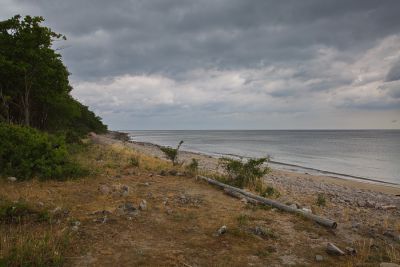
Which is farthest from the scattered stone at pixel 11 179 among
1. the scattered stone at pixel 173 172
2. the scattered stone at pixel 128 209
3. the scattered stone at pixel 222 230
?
the scattered stone at pixel 222 230

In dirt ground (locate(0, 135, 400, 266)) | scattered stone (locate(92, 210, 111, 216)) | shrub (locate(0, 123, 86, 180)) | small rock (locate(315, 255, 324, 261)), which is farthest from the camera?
shrub (locate(0, 123, 86, 180))

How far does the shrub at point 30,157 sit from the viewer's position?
1038cm

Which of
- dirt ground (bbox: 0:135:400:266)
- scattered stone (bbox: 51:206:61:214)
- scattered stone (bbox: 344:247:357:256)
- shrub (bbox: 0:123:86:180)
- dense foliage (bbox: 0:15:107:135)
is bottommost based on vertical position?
scattered stone (bbox: 344:247:357:256)

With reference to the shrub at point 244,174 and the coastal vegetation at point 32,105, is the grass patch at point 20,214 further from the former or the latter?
the shrub at point 244,174

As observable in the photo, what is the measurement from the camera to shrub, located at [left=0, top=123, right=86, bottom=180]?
34.1ft

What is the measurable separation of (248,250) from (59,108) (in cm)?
2612

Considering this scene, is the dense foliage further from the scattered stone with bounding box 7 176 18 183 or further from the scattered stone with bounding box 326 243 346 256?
the scattered stone with bounding box 326 243 346 256

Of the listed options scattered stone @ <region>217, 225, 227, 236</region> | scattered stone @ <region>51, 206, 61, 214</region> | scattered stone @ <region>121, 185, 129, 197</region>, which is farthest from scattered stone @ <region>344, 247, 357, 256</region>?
scattered stone @ <region>51, 206, 61, 214</region>

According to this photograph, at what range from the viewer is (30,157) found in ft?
36.1

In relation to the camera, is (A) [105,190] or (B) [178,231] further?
(A) [105,190]

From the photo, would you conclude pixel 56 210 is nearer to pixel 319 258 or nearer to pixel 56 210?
pixel 56 210

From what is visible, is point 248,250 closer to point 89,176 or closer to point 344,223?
point 344,223

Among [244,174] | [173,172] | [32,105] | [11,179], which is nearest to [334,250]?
[244,174]

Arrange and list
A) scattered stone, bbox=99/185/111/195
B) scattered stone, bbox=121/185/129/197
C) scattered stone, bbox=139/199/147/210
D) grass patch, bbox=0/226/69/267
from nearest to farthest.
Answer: grass patch, bbox=0/226/69/267
scattered stone, bbox=139/199/147/210
scattered stone, bbox=121/185/129/197
scattered stone, bbox=99/185/111/195
